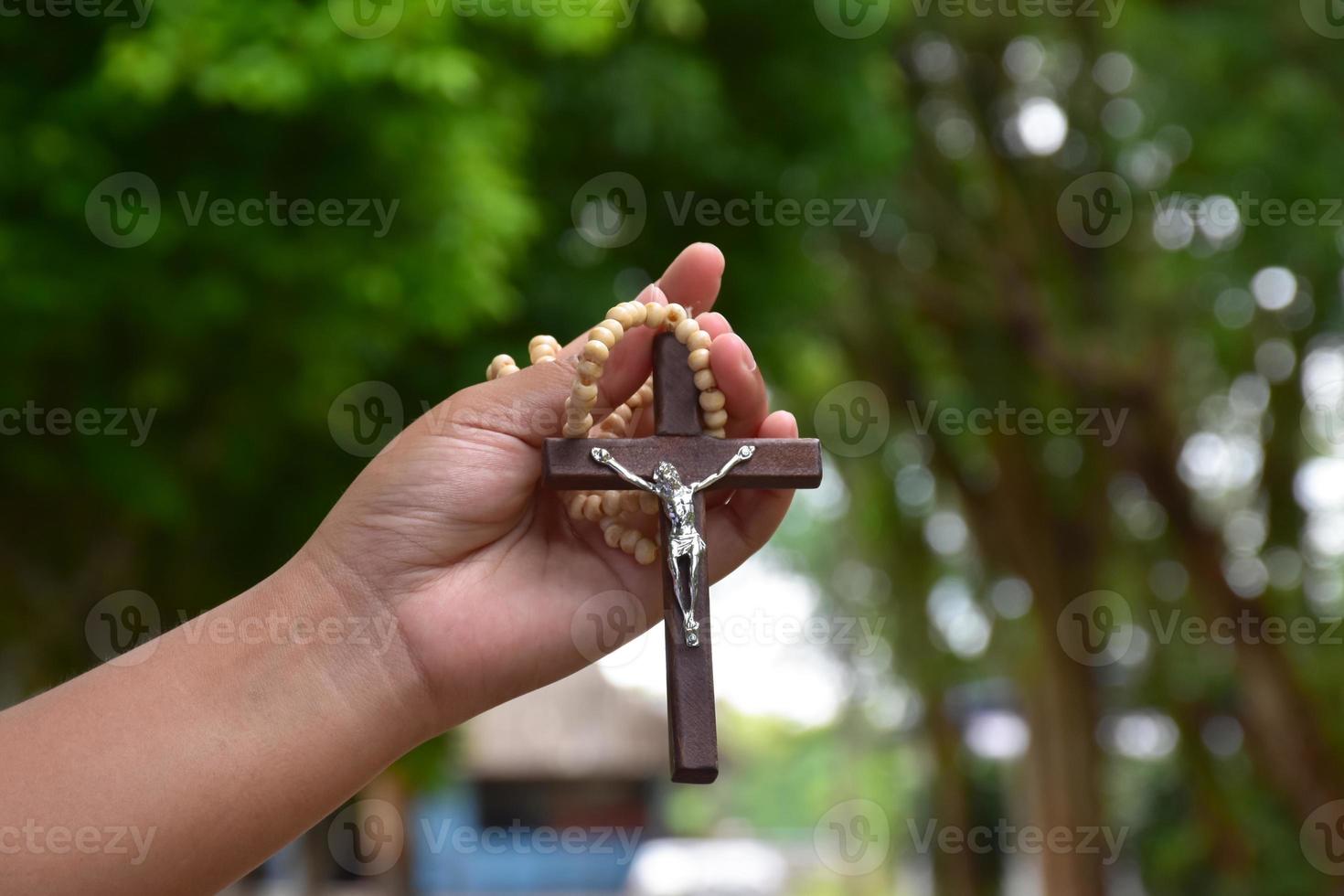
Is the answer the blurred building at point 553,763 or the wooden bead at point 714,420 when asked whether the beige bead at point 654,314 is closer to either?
the wooden bead at point 714,420

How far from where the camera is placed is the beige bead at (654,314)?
191cm

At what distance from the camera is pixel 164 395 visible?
4988 mm

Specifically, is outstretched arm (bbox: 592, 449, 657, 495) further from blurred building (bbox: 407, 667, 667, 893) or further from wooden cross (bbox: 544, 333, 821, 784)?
blurred building (bbox: 407, 667, 667, 893)

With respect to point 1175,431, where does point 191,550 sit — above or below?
below

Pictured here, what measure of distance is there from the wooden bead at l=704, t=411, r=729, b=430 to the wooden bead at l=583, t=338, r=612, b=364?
0.74 feet

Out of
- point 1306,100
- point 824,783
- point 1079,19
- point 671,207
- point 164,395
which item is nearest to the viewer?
point 164,395

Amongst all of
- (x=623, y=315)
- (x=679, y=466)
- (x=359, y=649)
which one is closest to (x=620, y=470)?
(x=679, y=466)

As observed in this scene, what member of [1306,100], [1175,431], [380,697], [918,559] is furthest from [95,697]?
[918,559]

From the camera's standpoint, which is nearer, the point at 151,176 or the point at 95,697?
the point at 95,697

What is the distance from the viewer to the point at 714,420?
6.64 ft

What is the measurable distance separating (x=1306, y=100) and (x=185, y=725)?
255 inches

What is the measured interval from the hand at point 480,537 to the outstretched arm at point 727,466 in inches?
3.3

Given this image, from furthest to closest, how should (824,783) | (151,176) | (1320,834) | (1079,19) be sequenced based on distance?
(824,783) → (1079,19) → (1320,834) → (151,176)

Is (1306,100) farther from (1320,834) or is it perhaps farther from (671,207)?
(1320,834)
